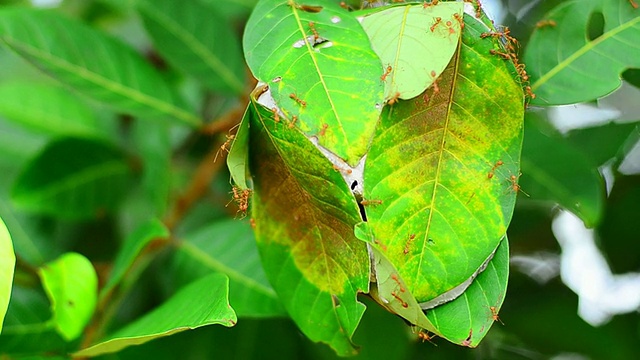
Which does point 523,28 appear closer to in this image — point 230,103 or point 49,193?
point 230,103

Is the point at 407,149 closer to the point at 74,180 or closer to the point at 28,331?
the point at 28,331

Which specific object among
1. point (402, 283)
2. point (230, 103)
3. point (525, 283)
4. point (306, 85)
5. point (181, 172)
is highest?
point (306, 85)

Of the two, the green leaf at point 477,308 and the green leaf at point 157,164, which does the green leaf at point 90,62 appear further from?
the green leaf at point 477,308

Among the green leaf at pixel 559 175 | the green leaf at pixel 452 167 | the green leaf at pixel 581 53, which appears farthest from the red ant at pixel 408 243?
the green leaf at pixel 559 175

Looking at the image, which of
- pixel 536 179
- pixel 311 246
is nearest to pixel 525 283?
pixel 536 179

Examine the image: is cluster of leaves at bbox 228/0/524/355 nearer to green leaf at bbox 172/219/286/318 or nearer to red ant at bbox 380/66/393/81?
red ant at bbox 380/66/393/81

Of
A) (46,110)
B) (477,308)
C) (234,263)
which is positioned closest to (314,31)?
(477,308)
